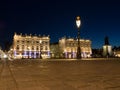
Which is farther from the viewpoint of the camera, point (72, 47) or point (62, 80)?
point (72, 47)

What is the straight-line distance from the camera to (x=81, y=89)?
6668mm

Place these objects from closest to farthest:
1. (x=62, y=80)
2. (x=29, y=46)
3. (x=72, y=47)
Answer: (x=62, y=80), (x=29, y=46), (x=72, y=47)

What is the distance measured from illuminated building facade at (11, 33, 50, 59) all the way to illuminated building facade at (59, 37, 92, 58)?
520 inches

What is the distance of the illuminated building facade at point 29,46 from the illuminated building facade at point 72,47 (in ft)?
43.3

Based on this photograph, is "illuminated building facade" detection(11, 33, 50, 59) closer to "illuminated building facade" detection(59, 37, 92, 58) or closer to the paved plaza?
"illuminated building facade" detection(59, 37, 92, 58)

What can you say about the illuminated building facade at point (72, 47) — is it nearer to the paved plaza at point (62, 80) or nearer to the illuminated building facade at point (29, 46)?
the illuminated building facade at point (29, 46)

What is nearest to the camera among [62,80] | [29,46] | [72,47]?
[62,80]

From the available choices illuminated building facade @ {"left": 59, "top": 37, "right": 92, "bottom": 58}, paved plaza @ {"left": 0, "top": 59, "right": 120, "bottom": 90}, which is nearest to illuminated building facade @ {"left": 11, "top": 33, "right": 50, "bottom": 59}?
illuminated building facade @ {"left": 59, "top": 37, "right": 92, "bottom": 58}

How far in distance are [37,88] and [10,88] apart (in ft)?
2.87

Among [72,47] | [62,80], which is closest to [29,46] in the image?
[72,47]

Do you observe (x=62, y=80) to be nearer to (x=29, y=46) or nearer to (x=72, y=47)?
(x=29, y=46)

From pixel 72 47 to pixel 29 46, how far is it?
27.6 metres

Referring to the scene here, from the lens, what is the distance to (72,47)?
5359 inches

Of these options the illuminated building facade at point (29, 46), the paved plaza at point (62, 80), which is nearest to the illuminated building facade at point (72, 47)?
the illuminated building facade at point (29, 46)
